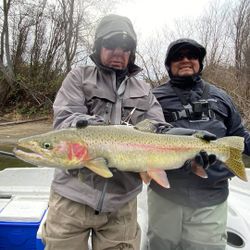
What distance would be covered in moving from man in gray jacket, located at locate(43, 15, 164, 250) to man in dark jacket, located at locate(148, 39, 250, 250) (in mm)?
401

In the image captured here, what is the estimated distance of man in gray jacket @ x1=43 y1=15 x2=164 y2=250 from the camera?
2590 millimetres

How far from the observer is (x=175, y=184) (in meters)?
3.17

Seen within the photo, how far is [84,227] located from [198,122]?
1198 millimetres

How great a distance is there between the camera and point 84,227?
2.66 meters

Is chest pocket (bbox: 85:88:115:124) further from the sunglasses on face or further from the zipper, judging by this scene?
the sunglasses on face

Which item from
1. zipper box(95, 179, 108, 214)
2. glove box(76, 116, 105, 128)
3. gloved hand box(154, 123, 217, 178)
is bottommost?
zipper box(95, 179, 108, 214)

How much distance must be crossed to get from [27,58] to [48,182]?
68.4 ft

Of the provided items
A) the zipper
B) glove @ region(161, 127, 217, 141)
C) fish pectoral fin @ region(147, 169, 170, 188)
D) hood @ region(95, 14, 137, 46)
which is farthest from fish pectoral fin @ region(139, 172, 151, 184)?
hood @ region(95, 14, 137, 46)

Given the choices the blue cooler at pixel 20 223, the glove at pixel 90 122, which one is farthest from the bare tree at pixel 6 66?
the glove at pixel 90 122

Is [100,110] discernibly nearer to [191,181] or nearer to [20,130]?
[191,181]

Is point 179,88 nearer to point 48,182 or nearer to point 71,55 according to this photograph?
point 48,182

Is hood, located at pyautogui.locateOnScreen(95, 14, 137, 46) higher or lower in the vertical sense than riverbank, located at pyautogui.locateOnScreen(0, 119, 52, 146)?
higher

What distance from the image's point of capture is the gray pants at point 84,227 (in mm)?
2625

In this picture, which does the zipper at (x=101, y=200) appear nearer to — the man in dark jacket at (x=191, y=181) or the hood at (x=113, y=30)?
the man in dark jacket at (x=191, y=181)
